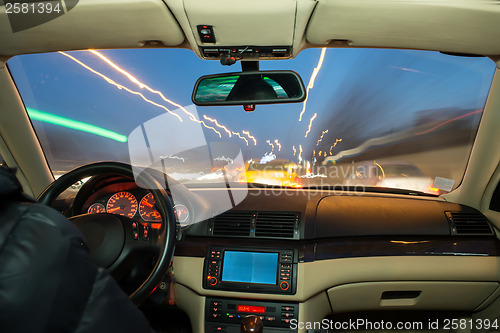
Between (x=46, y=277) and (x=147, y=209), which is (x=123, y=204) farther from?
(x=46, y=277)

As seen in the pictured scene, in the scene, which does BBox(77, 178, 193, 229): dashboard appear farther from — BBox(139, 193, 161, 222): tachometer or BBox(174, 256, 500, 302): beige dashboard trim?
BBox(174, 256, 500, 302): beige dashboard trim

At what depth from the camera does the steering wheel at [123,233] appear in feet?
5.70

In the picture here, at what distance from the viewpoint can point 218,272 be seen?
2953 millimetres

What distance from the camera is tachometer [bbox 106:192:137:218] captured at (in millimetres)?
2844

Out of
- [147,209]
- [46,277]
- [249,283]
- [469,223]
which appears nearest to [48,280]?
[46,277]

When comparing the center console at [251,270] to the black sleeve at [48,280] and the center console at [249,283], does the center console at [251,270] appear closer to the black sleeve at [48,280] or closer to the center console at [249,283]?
the center console at [249,283]

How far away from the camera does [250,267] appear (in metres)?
2.93

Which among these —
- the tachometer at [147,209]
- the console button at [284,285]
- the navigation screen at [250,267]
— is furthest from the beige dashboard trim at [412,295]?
the tachometer at [147,209]

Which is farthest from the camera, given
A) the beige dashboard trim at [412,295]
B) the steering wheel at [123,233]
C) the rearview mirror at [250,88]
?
the beige dashboard trim at [412,295]

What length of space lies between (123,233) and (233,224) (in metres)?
1.35

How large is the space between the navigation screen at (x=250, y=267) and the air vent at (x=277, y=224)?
0.20 metres

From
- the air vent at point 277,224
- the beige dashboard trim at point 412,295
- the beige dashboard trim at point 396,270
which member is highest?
the air vent at point 277,224

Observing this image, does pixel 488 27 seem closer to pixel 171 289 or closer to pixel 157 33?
pixel 157 33

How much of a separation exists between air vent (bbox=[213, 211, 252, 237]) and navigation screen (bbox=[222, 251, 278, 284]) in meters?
0.20
